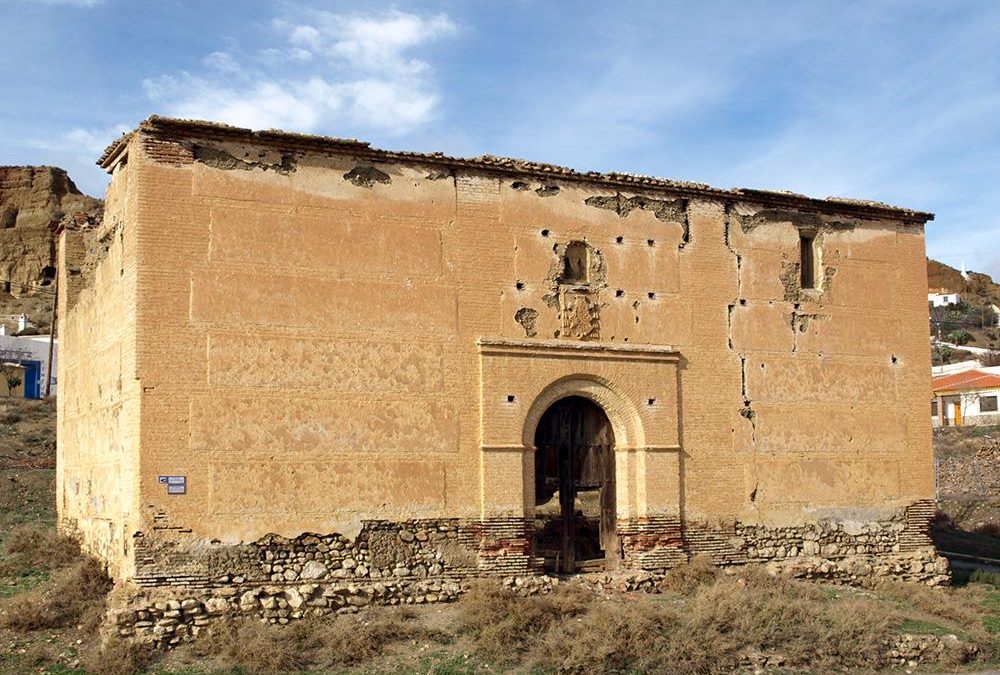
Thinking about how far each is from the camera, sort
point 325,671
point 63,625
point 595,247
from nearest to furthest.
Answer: point 325,671, point 63,625, point 595,247

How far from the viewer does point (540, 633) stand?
11977 millimetres

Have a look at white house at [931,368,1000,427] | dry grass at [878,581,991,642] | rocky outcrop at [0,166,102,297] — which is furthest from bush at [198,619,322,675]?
rocky outcrop at [0,166,102,297]

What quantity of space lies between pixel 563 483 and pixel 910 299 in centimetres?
748

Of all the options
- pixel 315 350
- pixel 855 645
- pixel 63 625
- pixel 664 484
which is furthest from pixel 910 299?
pixel 63 625

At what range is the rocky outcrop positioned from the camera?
2916 inches

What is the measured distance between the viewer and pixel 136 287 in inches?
479

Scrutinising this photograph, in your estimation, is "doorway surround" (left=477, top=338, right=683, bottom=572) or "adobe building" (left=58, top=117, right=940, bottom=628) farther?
"doorway surround" (left=477, top=338, right=683, bottom=572)

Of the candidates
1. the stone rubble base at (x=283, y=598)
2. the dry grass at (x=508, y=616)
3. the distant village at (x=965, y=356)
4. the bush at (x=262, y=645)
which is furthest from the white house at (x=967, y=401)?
the bush at (x=262, y=645)

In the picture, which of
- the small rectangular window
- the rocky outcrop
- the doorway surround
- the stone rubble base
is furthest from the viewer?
the rocky outcrop

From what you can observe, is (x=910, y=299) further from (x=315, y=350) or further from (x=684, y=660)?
(x=315, y=350)

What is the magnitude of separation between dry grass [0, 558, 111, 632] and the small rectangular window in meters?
11.9

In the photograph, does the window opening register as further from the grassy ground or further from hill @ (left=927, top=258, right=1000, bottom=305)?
hill @ (left=927, top=258, right=1000, bottom=305)

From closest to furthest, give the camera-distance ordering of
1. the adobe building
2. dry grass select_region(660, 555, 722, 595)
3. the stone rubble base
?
the stone rubble base, the adobe building, dry grass select_region(660, 555, 722, 595)

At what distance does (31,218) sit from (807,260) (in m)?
78.9
